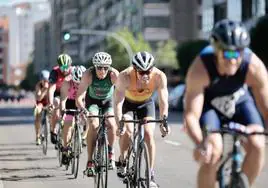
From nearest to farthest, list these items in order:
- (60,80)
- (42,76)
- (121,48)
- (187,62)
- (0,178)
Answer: (0,178) → (60,80) → (42,76) → (187,62) → (121,48)

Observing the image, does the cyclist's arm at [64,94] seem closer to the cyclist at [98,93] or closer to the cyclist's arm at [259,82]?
the cyclist at [98,93]

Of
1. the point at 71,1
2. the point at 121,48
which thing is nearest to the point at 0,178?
the point at 121,48

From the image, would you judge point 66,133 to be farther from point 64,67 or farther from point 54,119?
point 54,119

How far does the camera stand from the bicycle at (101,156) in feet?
32.0

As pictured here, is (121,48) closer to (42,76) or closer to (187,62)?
(187,62)

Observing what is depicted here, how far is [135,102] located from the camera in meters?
9.46

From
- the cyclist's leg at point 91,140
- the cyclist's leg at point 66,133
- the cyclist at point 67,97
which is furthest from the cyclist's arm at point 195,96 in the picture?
the cyclist's leg at point 66,133

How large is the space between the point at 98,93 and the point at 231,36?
16.2 ft

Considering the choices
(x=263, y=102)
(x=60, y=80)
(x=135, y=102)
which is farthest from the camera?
(x=60, y=80)

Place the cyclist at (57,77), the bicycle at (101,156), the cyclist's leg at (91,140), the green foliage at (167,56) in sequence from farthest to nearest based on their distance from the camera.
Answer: the green foliage at (167,56), the cyclist at (57,77), the cyclist's leg at (91,140), the bicycle at (101,156)

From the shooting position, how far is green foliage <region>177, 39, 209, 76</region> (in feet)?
214

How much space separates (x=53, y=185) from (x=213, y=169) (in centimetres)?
517

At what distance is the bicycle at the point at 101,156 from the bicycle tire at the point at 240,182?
151 inches

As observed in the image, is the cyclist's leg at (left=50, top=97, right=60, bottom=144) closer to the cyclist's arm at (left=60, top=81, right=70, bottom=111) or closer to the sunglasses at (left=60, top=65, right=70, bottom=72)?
the sunglasses at (left=60, top=65, right=70, bottom=72)
